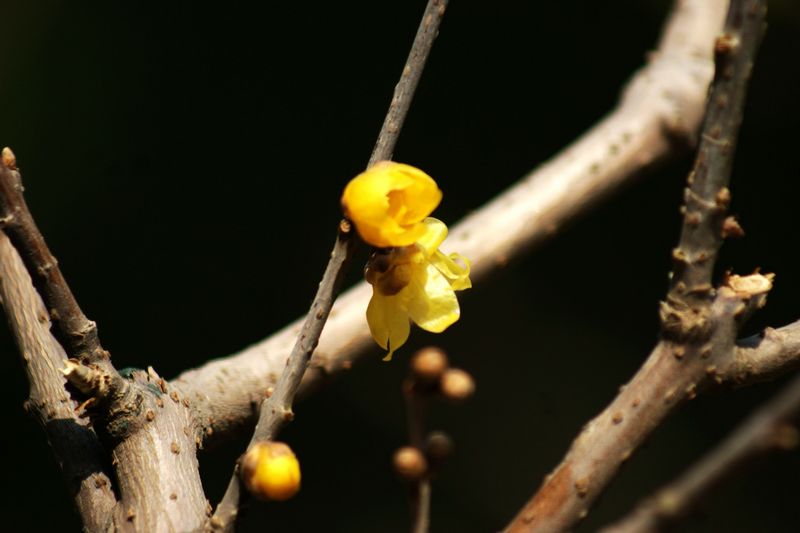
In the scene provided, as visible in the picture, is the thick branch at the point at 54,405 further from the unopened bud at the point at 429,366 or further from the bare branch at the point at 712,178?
the bare branch at the point at 712,178

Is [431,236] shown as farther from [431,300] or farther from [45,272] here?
[45,272]

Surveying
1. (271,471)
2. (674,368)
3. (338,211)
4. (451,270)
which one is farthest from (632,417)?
(338,211)

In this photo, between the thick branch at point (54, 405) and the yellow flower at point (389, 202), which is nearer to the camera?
the yellow flower at point (389, 202)

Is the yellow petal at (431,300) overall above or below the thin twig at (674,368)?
above

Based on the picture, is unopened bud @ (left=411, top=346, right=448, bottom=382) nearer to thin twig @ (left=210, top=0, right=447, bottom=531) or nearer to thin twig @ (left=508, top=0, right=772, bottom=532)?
thin twig @ (left=210, top=0, right=447, bottom=531)

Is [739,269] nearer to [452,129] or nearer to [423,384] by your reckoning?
[452,129]

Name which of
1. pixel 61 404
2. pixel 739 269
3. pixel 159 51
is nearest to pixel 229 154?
pixel 159 51

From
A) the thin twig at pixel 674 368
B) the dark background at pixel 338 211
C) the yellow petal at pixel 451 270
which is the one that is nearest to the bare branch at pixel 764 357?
the thin twig at pixel 674 368
